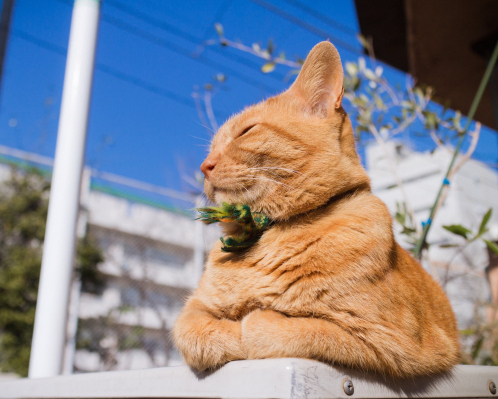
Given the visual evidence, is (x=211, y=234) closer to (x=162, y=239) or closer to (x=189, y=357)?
(x=162, y=239)

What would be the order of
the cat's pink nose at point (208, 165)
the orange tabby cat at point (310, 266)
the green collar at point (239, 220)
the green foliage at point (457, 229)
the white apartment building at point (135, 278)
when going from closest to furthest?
the orange tabby cat at point (310, 266) → the green collar at point (239, 220) → the cat's pink nose at point (208, 165) → the green foliage at point (457, 229) → the white apartment building at point (135, 278)

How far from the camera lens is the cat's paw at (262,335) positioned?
0.76 meters

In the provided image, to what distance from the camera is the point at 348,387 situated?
74 centimetres

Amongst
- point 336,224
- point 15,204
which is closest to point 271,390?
point 336,224

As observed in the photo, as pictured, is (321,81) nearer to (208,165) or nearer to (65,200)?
(208,165)

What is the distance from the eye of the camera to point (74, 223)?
1993mm

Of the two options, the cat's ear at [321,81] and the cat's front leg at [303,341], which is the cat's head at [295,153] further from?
the cat's front leg at [303,341]

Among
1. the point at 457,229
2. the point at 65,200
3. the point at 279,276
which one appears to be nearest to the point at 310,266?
the point at 279,276

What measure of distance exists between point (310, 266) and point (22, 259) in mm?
4881

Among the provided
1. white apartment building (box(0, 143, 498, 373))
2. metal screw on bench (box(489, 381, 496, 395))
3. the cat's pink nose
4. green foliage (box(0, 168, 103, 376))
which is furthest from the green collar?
green foliage (box(0, 168, 103, 376))

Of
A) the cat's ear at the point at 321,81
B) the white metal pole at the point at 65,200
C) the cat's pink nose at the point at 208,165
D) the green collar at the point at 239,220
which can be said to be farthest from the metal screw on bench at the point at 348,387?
the white metal pole at the point at 65,200

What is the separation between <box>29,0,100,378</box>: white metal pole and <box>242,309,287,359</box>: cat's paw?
1.36 meters

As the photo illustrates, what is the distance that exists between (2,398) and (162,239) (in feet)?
12.4

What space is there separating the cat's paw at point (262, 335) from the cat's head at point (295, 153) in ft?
0.88
